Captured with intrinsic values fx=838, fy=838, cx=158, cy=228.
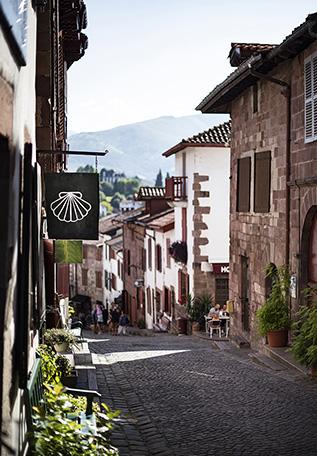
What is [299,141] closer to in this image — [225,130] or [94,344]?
[94,344]

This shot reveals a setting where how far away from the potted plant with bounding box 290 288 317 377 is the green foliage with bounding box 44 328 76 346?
12.2 feet

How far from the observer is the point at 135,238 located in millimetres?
45562

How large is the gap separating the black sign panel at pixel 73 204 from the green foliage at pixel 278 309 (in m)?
8.30

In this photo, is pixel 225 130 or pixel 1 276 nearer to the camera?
pixel 1 276

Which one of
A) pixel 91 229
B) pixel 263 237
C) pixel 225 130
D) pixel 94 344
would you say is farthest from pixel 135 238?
pixel 91 229

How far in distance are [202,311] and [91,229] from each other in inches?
849

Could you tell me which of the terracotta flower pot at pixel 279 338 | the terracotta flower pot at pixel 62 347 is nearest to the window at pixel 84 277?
the terracotta flower pot at pixel 279 338

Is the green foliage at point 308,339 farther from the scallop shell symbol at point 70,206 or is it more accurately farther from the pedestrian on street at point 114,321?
the pedestrian on street at point 114,321

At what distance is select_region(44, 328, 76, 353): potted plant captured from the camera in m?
12.5

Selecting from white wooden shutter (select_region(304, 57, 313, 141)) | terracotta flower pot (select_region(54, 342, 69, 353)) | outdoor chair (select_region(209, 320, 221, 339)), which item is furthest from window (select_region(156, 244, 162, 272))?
terracotta flower pot (select_region(54, 342, 69, 353))

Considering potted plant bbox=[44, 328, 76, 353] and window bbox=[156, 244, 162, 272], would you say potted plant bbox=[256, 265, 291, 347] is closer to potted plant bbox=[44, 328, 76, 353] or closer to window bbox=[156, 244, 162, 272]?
potted plant bbox=[44, 328, 76, 353]

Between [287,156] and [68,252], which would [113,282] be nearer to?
[287,156]

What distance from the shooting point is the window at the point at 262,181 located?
18.3 meters

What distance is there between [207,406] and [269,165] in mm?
8369
